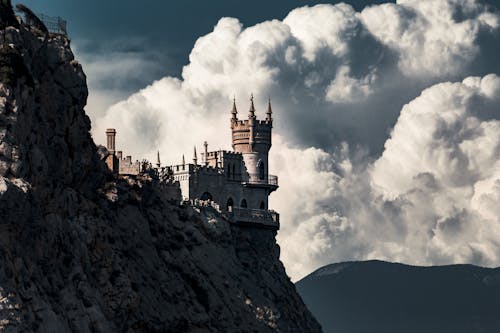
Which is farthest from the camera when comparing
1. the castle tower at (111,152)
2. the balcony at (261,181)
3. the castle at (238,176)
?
the balcony at (261,181)

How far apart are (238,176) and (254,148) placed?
3.91 m

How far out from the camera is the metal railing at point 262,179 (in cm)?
15650

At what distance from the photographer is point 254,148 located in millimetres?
157500

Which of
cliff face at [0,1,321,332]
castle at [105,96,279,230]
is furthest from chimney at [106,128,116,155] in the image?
castle at [105,96,279,230]

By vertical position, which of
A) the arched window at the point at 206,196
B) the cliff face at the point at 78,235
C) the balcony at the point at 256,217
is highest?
the arched window at the point at 206,196

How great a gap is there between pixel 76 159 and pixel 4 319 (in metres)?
21.5

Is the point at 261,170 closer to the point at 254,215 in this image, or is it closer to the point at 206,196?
the point at 254,215

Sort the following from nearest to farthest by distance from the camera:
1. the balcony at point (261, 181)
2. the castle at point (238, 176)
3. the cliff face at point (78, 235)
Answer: the cliff face at point (78, 235) < the castle at point (238, 176) < the balcony at point (261, 181)

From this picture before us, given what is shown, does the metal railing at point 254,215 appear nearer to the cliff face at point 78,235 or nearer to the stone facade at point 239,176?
the stone facade at point 239,176

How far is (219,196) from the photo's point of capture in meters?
152

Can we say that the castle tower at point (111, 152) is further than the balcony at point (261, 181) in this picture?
No

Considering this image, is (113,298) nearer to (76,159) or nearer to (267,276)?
(76,159)

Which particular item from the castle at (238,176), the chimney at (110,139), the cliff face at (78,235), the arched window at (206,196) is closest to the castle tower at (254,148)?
the castle at (238,176)

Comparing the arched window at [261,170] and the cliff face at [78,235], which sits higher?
the arched window at [261,170]
